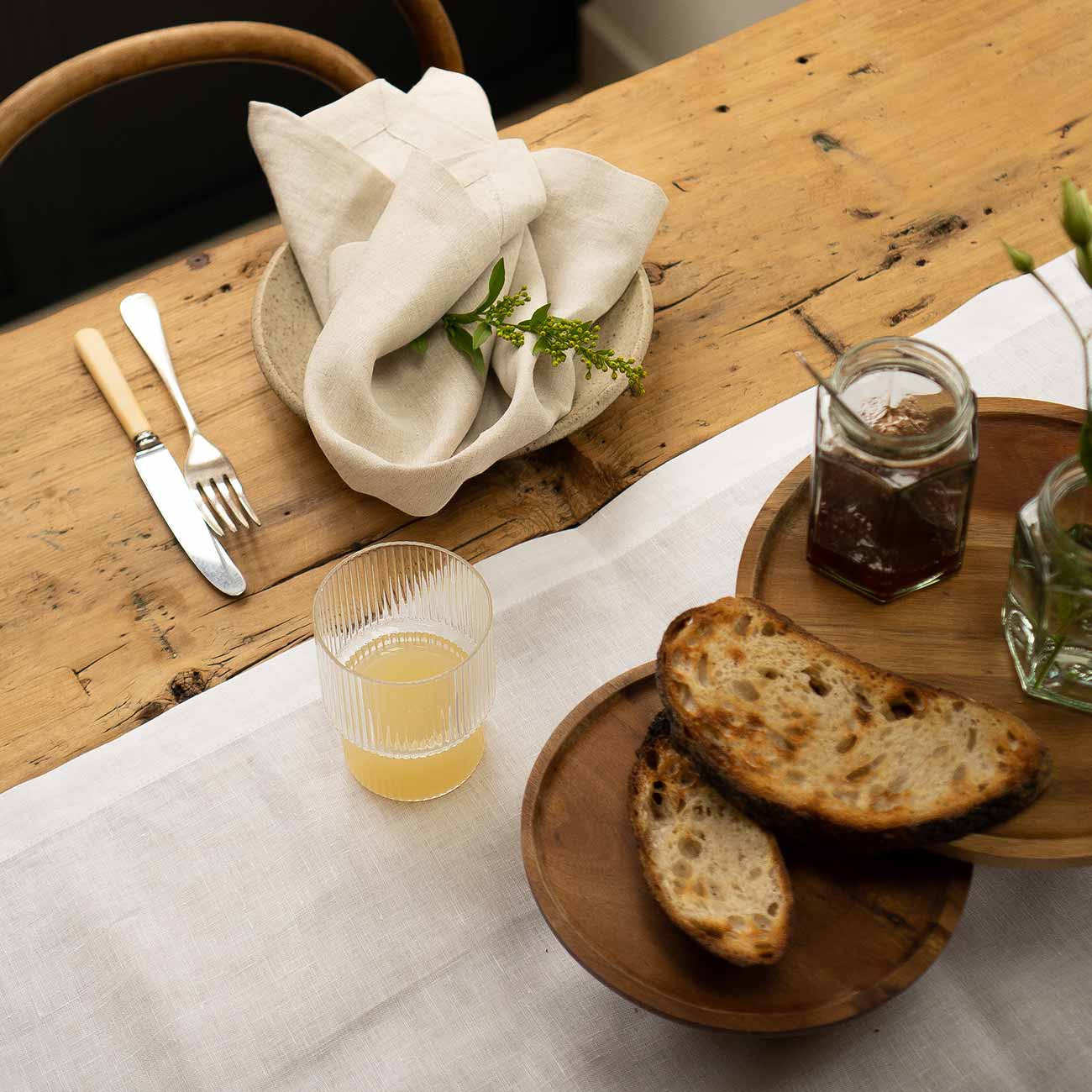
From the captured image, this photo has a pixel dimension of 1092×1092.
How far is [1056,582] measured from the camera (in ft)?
2.43

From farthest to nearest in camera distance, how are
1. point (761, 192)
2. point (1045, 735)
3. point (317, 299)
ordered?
point (761, 192) → point (317, 299) → point (1045, 735)

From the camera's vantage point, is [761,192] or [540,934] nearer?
[540,934]

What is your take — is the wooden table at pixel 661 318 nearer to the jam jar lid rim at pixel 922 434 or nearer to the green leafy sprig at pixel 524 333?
the green leafy sprig at pixel 524 333

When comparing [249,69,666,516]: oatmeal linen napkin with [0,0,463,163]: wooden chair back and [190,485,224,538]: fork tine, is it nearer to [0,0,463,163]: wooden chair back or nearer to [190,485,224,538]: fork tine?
[190,485,224,538]: fork tine

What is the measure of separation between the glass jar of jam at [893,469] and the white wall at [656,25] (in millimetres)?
1872

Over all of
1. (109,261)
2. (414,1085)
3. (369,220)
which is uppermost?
(369,220)

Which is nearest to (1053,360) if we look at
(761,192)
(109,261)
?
(761,192)

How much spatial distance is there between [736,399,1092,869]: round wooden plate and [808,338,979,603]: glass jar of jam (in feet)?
0.06

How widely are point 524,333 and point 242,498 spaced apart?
10.7 inches

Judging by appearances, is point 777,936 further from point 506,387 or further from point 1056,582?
point 506,387

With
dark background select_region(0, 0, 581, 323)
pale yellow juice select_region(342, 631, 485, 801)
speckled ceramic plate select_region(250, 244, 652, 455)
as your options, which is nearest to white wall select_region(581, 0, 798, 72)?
dark background select_region(0, 0, 581, 323)

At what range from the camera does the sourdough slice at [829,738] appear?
72 centimetres

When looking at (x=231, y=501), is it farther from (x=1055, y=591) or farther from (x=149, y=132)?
(x=149, y=132)

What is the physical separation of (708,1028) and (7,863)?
0.50 metres
